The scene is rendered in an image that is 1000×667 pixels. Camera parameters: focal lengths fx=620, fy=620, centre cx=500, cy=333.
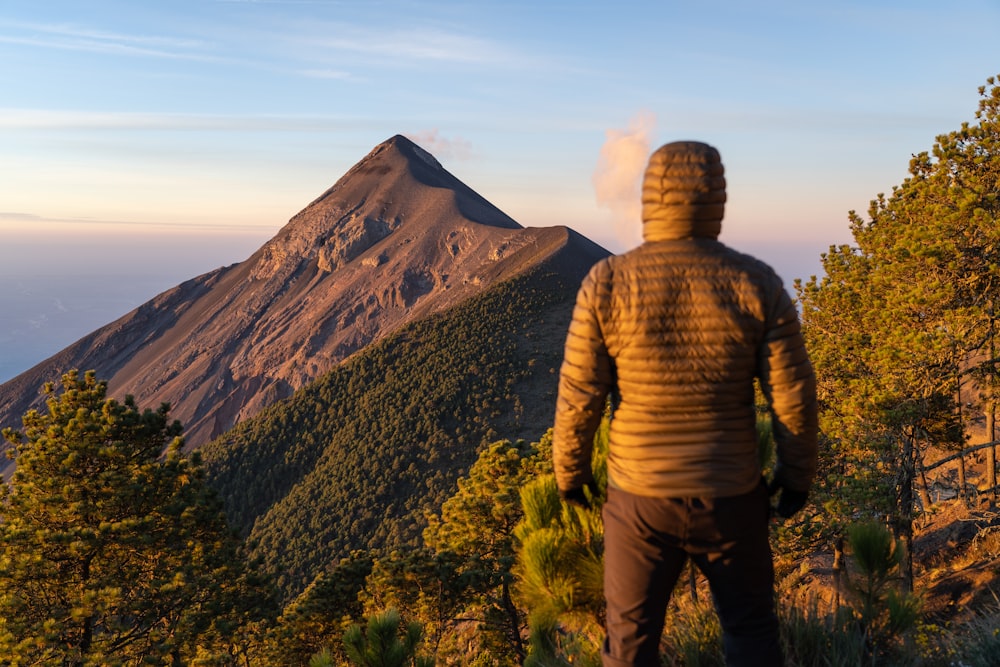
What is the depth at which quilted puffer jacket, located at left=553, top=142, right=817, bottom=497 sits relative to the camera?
2.50 m

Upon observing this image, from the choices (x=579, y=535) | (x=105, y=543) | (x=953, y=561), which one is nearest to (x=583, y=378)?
(x=579, y=535)

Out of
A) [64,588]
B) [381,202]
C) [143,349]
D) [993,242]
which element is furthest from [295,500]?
[381,202]

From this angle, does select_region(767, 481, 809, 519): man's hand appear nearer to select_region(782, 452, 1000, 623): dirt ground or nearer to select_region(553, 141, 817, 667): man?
select_region(553, 141, 817, 667): man

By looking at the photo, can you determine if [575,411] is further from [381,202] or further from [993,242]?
[381,202]

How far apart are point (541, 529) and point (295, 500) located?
8578 cm

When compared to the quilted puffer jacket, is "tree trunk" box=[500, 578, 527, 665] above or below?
below

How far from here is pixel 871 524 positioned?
412cm

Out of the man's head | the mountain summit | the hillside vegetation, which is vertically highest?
the mountain summit

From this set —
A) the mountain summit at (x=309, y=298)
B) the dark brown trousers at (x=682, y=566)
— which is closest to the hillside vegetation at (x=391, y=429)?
the mountain summit at (x=309, y=298)

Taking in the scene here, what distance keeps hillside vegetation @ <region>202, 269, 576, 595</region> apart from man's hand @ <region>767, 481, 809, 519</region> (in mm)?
63479

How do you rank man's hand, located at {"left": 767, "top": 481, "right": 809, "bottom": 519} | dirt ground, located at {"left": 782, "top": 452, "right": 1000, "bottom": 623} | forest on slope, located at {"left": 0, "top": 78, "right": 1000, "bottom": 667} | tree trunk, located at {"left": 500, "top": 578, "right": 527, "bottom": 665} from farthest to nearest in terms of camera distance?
tree trunk, located at {"left": 500, "top": 578, "right": 527, "bottom": 665}, dirt ground, located at {"left": 782, "top": 452, "right": 1000, "bottom": 623}, forest on slope, located at {"left": 0, "top": 78, "right": 1000, "bottom": 667}, man's hand, located at {"left": 767, "top": 481, "right": 809, "bottom": 519}

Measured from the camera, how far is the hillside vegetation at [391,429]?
240 feet

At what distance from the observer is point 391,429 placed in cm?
8531

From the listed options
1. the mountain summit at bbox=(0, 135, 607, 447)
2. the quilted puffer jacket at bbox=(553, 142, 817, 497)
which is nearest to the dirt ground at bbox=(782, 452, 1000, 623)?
the quilted puffer jacket at bbox=(553, 142, 817, 497)
